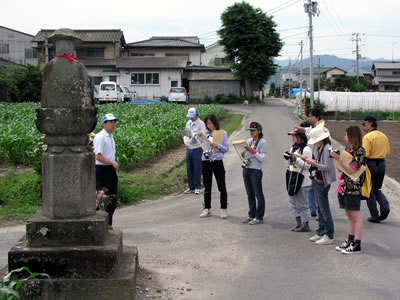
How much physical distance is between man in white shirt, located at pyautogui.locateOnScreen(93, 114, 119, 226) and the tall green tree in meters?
44.2

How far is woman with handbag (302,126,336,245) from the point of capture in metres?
7.37

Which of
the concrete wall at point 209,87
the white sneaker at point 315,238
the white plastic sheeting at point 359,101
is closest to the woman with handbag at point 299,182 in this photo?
the white sneaker at point 315,238

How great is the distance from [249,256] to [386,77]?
80.8 meters

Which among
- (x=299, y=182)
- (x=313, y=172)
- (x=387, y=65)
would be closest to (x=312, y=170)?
(x=313, y=172)

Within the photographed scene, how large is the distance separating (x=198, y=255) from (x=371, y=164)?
4066 mm

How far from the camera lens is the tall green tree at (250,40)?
50281 millimetres

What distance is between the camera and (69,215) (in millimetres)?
5242

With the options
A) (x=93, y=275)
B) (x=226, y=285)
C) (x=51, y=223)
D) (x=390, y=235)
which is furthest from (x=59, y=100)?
(x=390, y=235)

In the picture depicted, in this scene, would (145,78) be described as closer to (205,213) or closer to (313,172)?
(205,213)

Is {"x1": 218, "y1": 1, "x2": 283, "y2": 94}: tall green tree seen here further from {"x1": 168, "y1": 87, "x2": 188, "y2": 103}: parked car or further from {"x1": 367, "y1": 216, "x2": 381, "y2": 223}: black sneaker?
{"x1": 367, "y1": 216, "x2": 381, "y2": 223}: black sneaker

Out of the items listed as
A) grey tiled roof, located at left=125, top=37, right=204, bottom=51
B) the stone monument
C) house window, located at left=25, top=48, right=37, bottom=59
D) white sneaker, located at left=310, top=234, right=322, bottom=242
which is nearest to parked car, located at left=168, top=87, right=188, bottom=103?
grey tiled roof, located at left=125, top=37, right=204, bottom=51

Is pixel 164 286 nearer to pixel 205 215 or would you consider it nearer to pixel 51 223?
pixel 51 223

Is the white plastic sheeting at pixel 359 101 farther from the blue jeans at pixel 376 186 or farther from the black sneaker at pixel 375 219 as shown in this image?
the black sneaker at pixel 375 219

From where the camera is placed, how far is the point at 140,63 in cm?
5309
